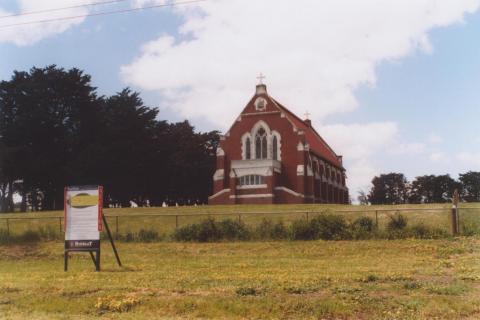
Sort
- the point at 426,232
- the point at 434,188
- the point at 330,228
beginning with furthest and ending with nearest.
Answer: the point at 434,188 → the point at 330,228 → the point at 426,232

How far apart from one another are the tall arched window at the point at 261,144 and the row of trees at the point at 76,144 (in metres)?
17.6

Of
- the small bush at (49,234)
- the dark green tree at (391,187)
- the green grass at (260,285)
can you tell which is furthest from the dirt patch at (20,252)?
the dark green tree at (391,187)

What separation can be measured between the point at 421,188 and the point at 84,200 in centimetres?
10432

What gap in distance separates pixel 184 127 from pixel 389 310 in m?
80.8

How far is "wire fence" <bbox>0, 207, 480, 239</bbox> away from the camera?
94.6 ft

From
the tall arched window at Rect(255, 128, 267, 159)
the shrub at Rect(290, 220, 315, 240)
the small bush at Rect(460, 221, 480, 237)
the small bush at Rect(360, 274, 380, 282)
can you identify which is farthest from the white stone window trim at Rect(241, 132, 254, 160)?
the small bush at Rect(360, 274, 380, 282)

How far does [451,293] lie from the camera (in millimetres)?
12352

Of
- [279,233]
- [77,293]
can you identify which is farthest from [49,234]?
[77,293]

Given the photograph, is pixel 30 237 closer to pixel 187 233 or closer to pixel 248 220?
pixel 187 233

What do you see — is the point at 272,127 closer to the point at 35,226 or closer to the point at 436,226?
the point at 35,226

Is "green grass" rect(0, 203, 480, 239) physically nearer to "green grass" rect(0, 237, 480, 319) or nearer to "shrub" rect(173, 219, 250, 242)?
"shrub" rect(173, 219, 250, 242)

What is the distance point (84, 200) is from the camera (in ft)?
65.0

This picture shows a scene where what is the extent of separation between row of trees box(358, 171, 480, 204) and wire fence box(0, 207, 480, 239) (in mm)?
67658

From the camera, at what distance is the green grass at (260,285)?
452 inches
